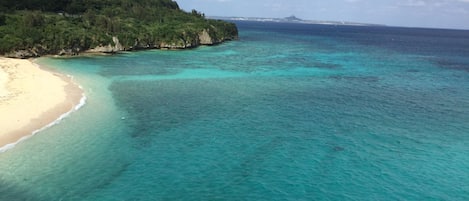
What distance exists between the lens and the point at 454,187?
22672 mm

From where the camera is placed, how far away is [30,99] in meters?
36.7

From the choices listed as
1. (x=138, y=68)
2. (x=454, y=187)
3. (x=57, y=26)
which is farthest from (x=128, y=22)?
(x=454, y=187)

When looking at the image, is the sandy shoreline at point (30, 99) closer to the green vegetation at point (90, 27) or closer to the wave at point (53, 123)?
the wave at point (53, 123)

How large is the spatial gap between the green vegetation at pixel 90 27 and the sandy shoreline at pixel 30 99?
1638 cm

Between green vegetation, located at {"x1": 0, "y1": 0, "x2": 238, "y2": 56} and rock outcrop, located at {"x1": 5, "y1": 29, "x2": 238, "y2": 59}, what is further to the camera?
green vegetation, located at {"x1": 0, "y1": 0, "x2": 238, "y2": 56}

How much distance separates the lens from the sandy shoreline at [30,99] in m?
29.5

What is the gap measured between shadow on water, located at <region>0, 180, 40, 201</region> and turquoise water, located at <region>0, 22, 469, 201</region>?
0.10 meters

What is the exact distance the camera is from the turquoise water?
21.5 meters

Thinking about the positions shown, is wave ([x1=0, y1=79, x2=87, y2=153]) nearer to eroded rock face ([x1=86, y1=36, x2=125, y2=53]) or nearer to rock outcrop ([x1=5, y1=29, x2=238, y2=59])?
rock outcrop ([x1=5, y1=29, x2=238, y2=59])

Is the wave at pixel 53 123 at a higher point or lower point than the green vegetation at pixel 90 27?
lower

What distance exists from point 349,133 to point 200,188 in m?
15.4

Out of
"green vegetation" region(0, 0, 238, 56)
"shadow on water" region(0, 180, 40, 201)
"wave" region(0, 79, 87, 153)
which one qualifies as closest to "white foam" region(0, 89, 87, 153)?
"wave" region(0, 79, 87, 153)

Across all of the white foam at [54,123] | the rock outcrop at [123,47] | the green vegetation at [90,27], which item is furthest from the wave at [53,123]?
the green vegetation at [90,27]

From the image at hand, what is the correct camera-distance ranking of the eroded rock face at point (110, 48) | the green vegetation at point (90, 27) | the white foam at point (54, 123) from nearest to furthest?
the white foam at point (54, 123), the green vegetation at point (90, 27), the eroded rock face at point (110, 48)
